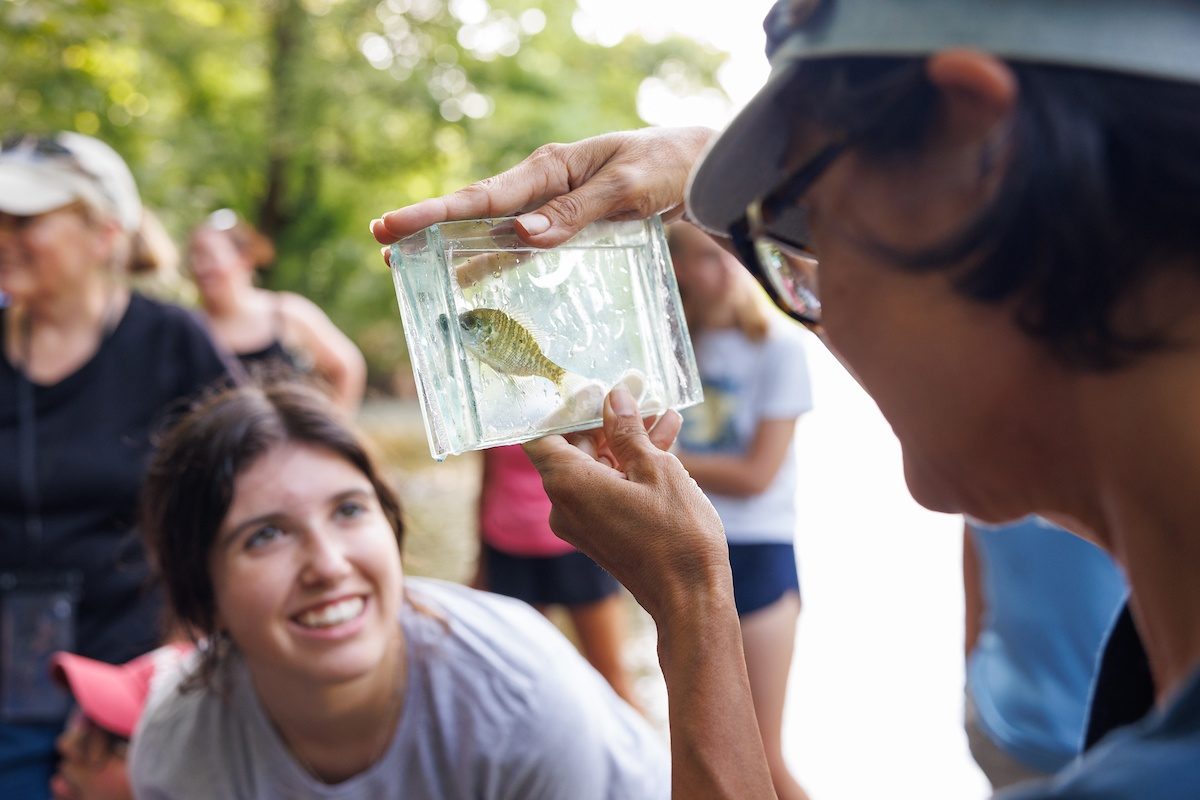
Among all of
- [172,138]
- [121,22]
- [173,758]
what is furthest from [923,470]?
[172,138]

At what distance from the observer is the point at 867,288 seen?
91 cm

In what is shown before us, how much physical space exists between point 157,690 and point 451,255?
4.50 feet

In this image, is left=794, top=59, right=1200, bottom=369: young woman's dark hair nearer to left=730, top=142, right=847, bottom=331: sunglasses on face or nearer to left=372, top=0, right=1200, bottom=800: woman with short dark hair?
left=372, top=0, right=1200, bottom=800: woman with short dark hair

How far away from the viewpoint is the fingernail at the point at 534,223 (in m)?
1.35

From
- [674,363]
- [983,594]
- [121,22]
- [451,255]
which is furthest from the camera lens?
[121,22]

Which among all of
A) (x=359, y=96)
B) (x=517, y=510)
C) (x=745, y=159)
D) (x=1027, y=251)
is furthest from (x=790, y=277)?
(x=359, y=96)

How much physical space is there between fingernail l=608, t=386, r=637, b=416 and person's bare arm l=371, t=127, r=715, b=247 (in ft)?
0.68

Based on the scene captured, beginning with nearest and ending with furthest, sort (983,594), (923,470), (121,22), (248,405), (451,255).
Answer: (923,470)
(451,255)
(248,405)
(983,594)
(121,22)

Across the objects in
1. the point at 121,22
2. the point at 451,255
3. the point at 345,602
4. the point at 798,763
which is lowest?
the point at 798,763

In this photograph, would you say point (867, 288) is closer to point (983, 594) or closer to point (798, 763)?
point (983, 594)

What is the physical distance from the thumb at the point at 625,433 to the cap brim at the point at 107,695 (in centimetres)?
147

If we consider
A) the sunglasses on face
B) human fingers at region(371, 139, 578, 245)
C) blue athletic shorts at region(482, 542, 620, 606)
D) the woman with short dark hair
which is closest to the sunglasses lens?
the sunglasses on face

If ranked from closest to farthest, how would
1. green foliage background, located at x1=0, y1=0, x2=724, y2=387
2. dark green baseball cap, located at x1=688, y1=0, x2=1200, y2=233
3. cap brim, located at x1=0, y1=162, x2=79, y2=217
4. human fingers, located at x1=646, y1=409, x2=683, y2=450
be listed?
1. dark green baseball cap, located at x1=688, y1=0, x2=1200, y2=233
2. human fingers, located at x1=646, y1=409, x2=683, y2=450
3. cap brim, located at x1=0, y1=162, x2=79, y2=217
4. green foliage background, located at x1=0, y1=0, x2=724, y2=387

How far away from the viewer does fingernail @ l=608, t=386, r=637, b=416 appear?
55.5 inches
